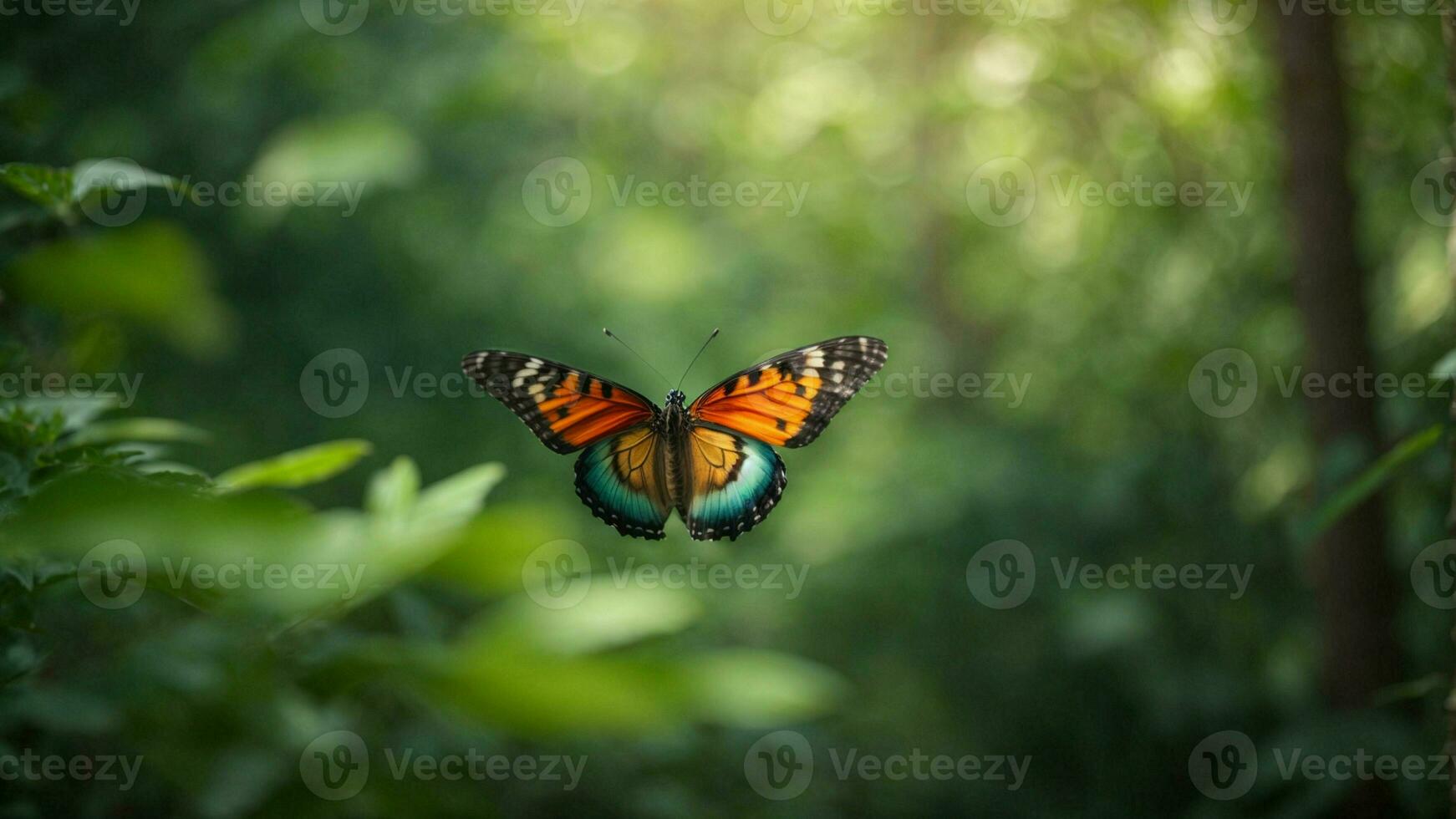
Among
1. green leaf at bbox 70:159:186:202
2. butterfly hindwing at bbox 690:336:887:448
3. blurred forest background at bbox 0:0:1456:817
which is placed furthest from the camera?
blurred forest background at bbox 0:0:1456:817

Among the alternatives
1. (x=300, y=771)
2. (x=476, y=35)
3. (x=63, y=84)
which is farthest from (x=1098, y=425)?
(x=63, y=84)

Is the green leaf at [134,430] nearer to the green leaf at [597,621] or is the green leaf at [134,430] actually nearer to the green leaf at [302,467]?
the green leaf at [302,467]

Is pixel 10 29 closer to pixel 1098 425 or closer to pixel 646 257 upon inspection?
pixel 646 257

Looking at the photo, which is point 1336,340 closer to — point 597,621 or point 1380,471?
point 1380,471

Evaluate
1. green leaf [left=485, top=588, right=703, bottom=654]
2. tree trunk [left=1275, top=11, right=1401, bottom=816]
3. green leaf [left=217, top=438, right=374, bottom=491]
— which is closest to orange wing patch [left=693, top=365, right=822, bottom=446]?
green leaf [left=485, top=588, right=703, bottom=654]

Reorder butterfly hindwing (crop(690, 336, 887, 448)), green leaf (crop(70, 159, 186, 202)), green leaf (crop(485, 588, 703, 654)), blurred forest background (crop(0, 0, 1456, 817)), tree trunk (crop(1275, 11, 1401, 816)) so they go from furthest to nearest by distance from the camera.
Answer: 1. tree trunk (crop(1275, 11, 1401, 816))
2. blurred forest background (crop(0, 0, 1456, 817))
3. butterfly hindwing (crop(690, 336, 887, 448))
4. green leaf (crop(70, 159, 186, 202))
5. green leaf (crop(485, 588, 703, 654))

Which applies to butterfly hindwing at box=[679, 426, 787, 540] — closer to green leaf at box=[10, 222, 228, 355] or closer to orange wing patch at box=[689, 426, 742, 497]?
orange wing patch at box=[689, 426, 742, 497]

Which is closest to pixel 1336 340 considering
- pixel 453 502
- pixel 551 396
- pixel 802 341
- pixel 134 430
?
pixel 802 341
